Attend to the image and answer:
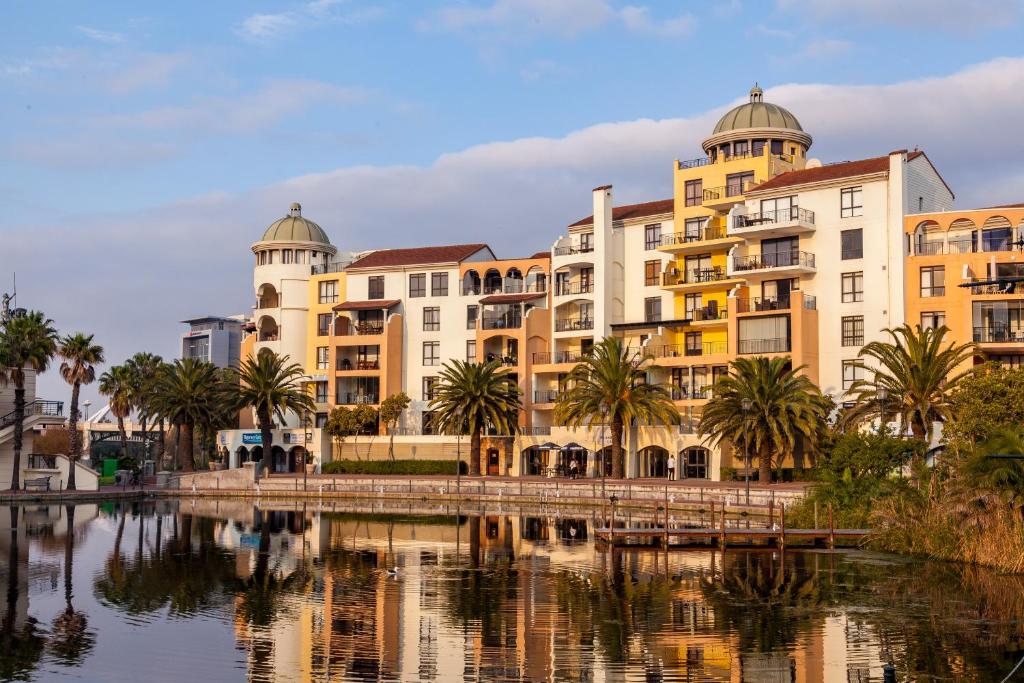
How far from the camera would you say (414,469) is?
89125 mm

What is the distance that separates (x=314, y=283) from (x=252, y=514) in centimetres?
3614

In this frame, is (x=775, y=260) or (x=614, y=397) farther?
(x=775, y=260)

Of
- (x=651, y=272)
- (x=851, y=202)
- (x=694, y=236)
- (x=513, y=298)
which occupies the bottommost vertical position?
(x=513, y=298)

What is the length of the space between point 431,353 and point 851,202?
36.3 metres

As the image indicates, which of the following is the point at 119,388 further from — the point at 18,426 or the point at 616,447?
the point at 616,447

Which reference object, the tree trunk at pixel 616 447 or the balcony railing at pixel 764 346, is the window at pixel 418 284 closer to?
the tree trunk at pixel 616 447

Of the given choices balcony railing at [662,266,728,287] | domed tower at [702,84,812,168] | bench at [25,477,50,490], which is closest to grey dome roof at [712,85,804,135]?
domed tower at [702,84,812,168]

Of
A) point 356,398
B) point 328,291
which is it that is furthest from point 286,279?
point 356,398

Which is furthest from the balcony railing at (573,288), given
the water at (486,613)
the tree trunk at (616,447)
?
the water at (486,613)

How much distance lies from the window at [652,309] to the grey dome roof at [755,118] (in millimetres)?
12660

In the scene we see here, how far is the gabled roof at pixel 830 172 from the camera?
7550cm

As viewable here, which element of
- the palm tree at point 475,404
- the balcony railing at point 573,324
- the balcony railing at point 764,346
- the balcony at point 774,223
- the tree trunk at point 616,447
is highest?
the balcony at point 774,223

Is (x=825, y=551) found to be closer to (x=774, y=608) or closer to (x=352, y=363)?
(x=774, y=608)

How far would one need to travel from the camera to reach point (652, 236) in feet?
289
